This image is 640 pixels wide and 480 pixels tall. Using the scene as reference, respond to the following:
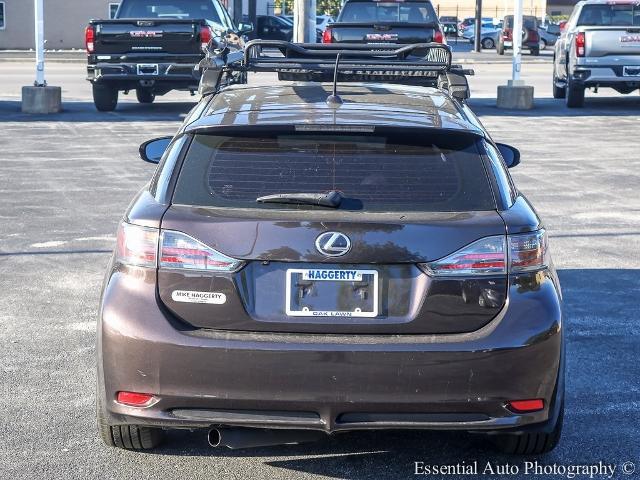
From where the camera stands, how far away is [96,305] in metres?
7.61

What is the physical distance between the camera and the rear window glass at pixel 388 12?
22500 millimetres

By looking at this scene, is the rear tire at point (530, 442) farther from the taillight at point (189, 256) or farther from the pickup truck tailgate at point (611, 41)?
the pickup truck tailgate at point (611, 41)

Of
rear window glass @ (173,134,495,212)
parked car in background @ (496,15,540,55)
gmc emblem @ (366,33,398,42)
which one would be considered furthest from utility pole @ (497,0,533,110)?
parked car in background @ (496,15,540,55)

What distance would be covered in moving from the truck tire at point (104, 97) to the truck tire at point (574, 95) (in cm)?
838

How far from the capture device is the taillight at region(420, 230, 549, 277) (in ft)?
14.3

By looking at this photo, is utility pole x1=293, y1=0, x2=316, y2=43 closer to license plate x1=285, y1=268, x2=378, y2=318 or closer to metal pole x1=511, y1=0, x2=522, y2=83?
metal pole x1=511, y1=0, x2=522, y2=83

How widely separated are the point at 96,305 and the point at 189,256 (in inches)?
132

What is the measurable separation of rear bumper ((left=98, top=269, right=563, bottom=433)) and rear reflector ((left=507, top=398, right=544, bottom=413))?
0.08ft

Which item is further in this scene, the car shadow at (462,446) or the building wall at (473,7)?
the building wall at (473,7)

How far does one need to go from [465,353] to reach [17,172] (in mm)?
10233

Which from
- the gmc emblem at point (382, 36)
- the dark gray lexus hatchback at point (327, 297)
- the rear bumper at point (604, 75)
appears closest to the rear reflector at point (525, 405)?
the dark gray lexus hatchback at point (327, 297)

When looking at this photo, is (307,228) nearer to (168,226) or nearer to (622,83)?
(168,226)

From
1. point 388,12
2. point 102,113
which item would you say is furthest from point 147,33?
point 388,12

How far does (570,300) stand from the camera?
782 cm
